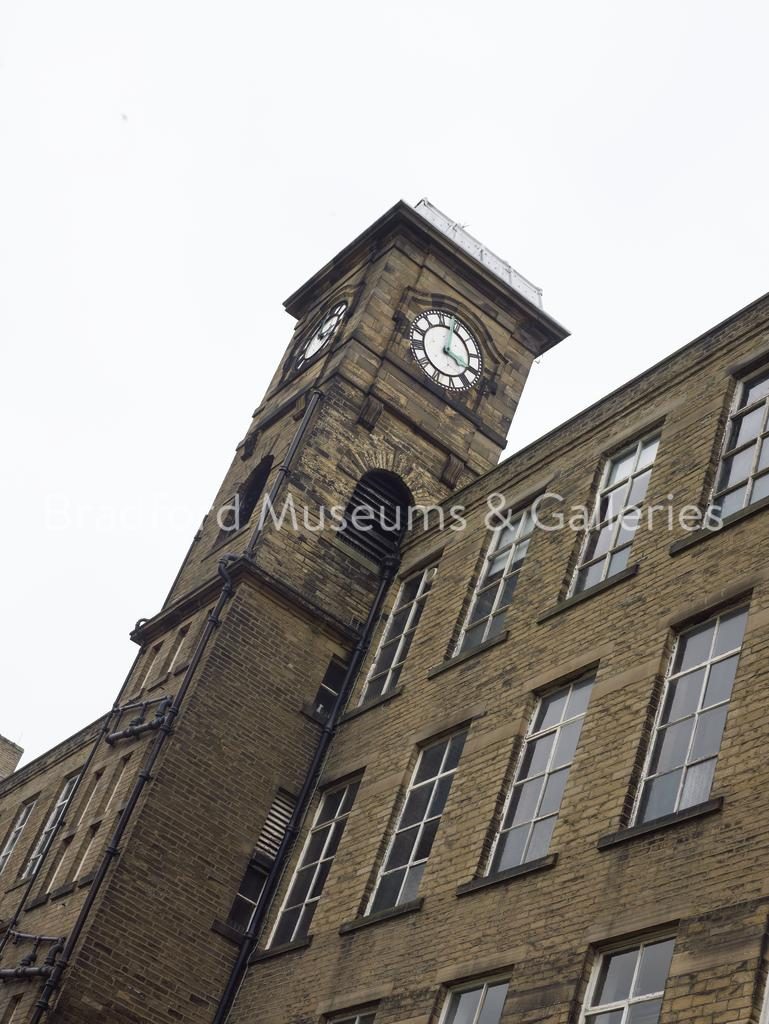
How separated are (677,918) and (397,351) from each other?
1613cm

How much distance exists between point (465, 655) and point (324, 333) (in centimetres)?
1129

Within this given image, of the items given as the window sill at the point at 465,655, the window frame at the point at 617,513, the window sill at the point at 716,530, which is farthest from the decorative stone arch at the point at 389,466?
the window sill at the point at 716,530

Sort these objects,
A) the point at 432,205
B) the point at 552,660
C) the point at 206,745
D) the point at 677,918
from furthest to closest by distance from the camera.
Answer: the point at 432,205
the point at 206,745
the point at 552,660
the point at 677,918

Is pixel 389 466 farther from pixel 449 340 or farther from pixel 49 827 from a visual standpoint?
pixel 49 827

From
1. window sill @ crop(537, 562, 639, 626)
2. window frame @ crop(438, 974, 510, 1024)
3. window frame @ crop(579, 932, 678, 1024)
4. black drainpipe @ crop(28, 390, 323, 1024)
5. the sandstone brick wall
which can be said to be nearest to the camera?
window frame @ crop(579, 932, 678, 1024)

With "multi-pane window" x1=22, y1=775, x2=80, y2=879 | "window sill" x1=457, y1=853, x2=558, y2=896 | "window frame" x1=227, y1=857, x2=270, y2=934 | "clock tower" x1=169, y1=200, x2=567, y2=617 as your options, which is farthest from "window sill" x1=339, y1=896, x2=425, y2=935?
"multi-pane window" x1=22, y1=775, x2=80, y2=879

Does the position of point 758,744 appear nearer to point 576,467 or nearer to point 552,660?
point 552,660

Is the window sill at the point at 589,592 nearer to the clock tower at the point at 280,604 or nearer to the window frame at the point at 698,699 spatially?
the window frame at the point at 698,699

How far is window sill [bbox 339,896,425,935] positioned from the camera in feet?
56.6

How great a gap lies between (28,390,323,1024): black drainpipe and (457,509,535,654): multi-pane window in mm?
4137

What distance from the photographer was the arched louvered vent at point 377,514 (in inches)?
982

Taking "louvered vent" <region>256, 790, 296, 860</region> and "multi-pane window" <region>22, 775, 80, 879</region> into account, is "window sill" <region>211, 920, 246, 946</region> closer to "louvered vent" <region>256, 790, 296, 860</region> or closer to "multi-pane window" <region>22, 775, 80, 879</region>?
"louvered vent" <region>256, 790, 296, 860</region>

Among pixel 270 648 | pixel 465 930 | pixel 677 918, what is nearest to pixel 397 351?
pixel 270 648

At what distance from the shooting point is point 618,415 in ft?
67.2
